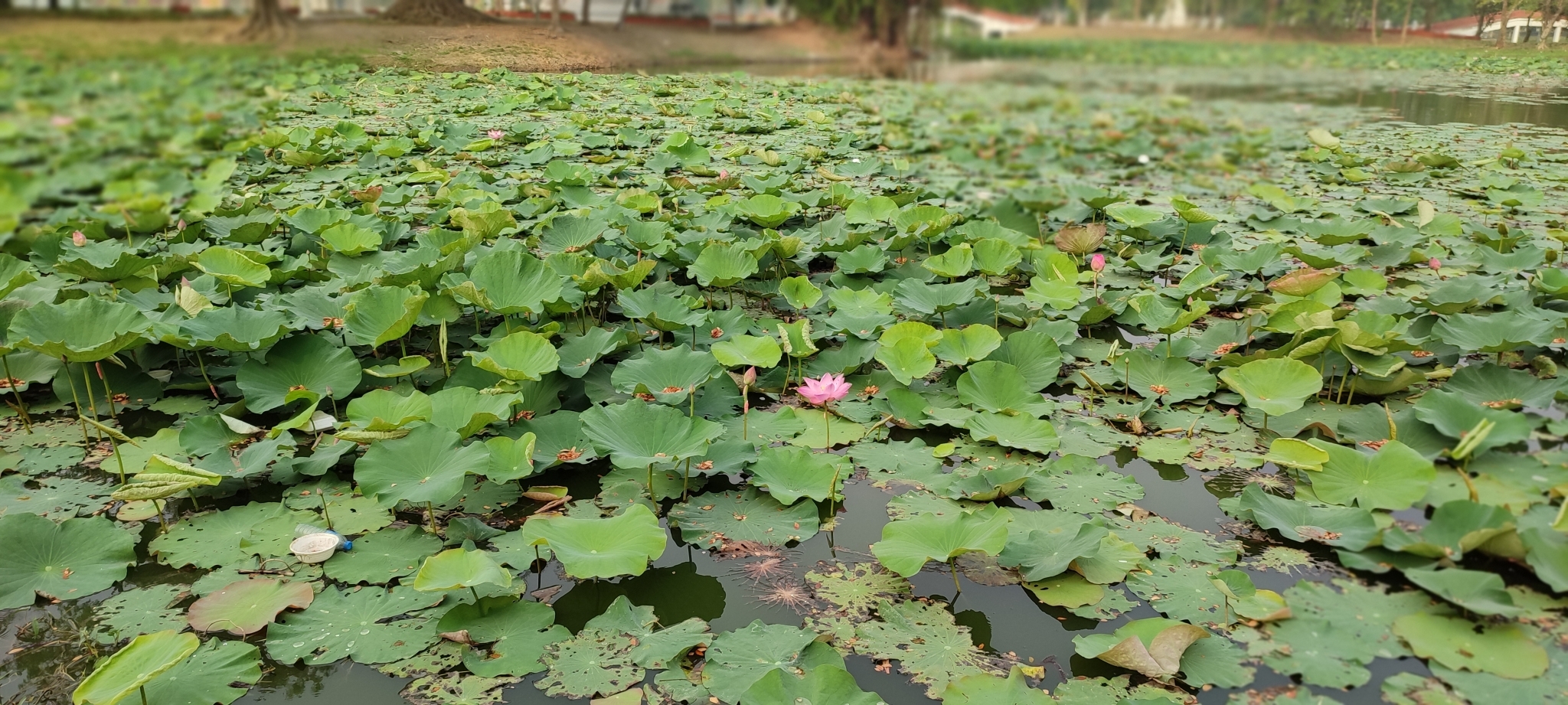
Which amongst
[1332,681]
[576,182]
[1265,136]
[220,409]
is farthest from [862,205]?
[1265,136]

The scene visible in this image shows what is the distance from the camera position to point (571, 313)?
2.32 meters

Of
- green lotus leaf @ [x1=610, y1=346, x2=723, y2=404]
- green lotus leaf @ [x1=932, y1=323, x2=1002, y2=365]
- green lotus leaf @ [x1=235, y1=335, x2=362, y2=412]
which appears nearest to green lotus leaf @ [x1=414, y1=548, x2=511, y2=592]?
green lotus leaf @ [x1=610, y1=346, x2=723, y2=404]

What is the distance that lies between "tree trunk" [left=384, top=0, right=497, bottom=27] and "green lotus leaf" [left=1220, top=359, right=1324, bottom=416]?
2050 mm

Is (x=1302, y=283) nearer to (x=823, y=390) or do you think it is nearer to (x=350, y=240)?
(x=823, y=390)

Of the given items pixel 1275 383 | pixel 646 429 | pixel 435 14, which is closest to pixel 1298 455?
pixel 1275 383

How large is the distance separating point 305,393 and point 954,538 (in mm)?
1228

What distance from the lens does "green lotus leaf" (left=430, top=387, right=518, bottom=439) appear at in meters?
1.59

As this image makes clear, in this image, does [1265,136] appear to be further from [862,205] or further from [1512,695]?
[1512,695]

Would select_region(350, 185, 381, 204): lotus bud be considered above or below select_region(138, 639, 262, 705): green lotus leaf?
above

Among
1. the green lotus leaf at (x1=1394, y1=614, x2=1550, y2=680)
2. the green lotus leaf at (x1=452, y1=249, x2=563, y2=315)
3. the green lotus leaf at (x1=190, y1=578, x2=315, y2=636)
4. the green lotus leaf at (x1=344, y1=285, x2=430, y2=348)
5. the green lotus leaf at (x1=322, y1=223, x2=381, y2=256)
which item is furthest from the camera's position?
the green lotus leaf at (x1=322, y1=223, x2=381, y2=256)

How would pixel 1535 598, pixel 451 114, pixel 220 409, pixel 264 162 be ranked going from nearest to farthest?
1. pixel 1535 598
2. pixel 220 409
3. pixel 264 162
4. pixel 451 114

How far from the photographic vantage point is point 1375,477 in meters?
1.46

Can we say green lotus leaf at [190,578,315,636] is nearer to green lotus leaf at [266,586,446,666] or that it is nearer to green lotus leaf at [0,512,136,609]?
green lotus leaf at [266,586,446,666]

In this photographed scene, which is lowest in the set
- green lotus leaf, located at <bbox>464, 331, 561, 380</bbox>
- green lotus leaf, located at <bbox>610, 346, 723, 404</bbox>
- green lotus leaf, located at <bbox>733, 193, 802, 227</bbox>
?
green lotus leaf, located at <bbox>610, 346, 723, 404</bbox>
